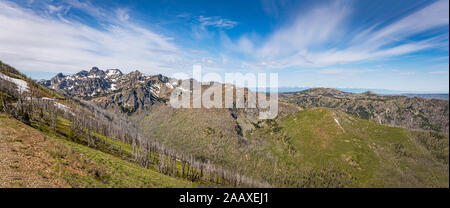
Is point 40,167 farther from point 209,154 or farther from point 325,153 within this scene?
point 209,154

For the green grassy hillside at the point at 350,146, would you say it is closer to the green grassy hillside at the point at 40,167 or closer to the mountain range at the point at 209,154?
the mountain range at the point at 209,154

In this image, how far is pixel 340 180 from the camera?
123125 mm

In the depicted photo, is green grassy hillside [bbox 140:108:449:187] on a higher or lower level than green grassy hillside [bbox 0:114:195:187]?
lower

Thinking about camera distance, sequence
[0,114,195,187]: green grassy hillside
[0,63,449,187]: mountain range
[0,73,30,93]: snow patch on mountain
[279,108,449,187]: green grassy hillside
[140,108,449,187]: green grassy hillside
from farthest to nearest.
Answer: [0,73,30,93]: snow patch on mountain, [140,108,449,187]: green grassy hillside, [279,108,449,187]: green grassy hillside, [0,63,449,187]: mountain range, [0,114,195,187]: green grassy hillside

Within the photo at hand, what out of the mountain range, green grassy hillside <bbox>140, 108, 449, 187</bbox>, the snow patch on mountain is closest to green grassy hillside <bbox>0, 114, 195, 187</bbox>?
the mountain range

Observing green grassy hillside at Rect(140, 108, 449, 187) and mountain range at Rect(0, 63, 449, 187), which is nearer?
mountain range at Rect(0, 63, 449, 187)

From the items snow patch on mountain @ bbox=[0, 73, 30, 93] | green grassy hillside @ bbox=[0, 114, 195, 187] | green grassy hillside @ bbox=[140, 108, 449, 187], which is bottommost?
green grassy hillside @ bbox=[140, 108, 449, 187]

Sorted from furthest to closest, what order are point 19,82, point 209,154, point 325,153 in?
1. point 209,154
2. point 325,153
3. point 19,82

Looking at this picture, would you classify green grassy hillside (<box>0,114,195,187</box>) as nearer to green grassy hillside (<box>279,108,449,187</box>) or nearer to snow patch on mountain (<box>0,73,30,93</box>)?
green grassy hillside (<box>279,108,449,187</box>)

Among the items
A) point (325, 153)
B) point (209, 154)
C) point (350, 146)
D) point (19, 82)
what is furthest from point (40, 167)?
point (19, 82)
